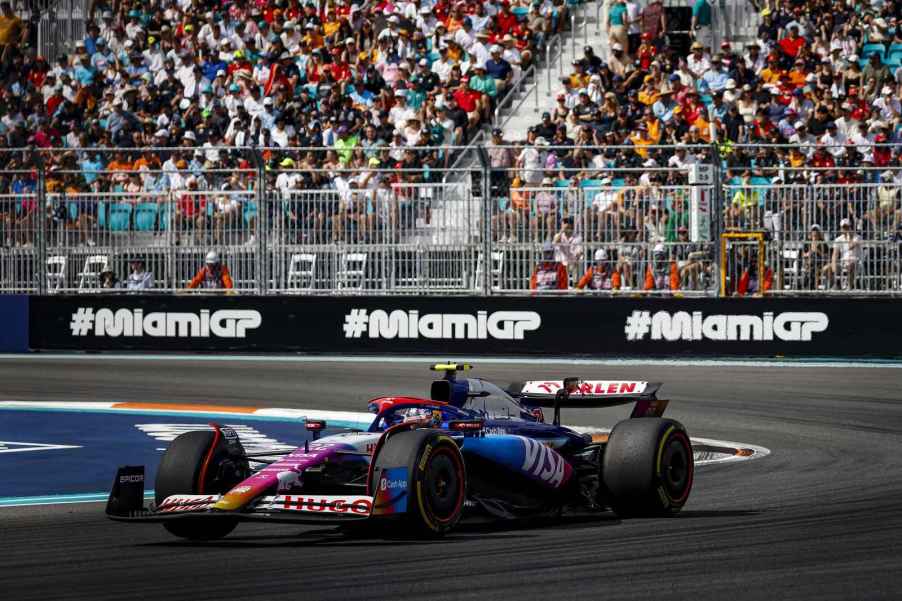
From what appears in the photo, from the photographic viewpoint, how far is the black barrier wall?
21.1 m

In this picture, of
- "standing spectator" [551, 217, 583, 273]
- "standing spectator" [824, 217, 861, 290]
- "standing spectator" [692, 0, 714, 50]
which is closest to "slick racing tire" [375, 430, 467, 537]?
"standing spectator" [824, 217, 861, 290]

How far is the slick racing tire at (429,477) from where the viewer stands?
8.19 metres

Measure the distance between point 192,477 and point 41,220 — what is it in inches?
595

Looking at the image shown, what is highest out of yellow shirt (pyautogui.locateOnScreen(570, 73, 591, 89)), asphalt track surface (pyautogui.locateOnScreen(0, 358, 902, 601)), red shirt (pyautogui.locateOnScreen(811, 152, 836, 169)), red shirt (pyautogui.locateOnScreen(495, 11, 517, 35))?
red shirt (pyautogui.locateOnScreen(495, 11, 517, 35))

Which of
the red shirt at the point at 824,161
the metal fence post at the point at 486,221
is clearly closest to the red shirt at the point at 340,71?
the metal fence post at the point at 486,221

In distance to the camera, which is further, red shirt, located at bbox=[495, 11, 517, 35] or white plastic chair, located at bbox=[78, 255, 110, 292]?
red shirt, located at bbox=[495, 11, 517, 35]

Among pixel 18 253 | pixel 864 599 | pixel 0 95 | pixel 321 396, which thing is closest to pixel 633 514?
pixel 864 599

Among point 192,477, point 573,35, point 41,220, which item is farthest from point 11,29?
point 192,477

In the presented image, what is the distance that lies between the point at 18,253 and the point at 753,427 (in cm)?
1239

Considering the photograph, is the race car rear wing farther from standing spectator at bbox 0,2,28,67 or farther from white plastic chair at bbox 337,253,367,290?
standing spectator at bbox 0,2,28,67

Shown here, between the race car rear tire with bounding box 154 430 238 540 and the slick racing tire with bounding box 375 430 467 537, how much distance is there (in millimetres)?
996

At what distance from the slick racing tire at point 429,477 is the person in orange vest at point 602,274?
12656 millimetres

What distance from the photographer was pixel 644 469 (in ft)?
30.5

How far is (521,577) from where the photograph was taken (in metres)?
7.16
